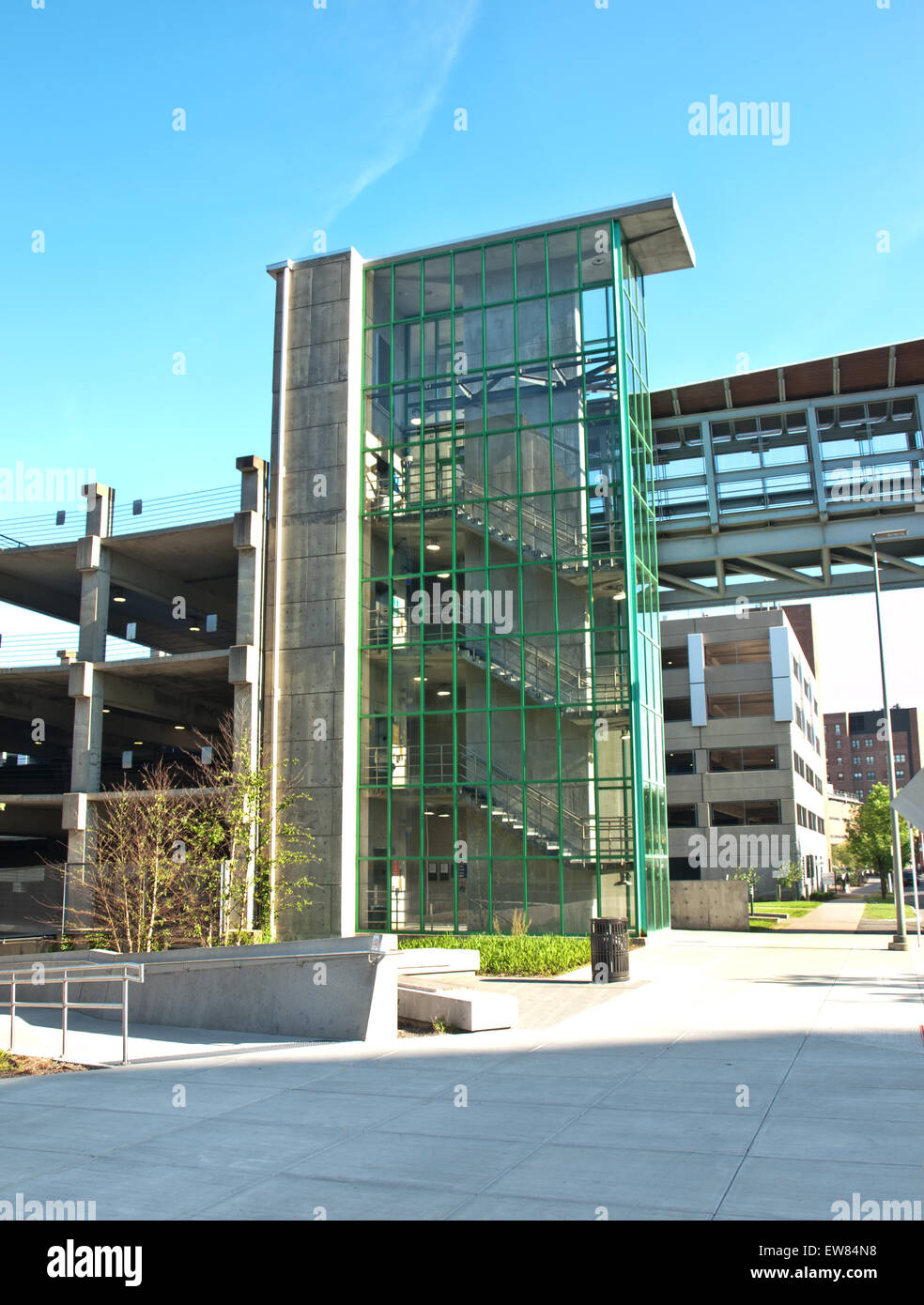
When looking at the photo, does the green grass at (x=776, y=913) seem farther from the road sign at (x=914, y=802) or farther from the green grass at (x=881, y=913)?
the road sign at (x=914, y=802)

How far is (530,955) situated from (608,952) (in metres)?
2.04

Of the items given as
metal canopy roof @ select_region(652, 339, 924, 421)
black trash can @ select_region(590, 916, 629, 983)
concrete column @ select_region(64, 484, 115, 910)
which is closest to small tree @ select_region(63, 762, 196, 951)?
concrete column @ select_region(64, 484, 115, 910)

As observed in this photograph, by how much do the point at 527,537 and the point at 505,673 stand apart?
3.92 meters

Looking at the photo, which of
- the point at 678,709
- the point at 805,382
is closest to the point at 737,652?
the point at 678,709

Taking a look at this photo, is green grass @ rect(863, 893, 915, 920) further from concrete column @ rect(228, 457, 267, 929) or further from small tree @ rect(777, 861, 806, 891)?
concrete column @ rect(228, 457, 267, 929)

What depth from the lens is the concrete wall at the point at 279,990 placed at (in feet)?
45.1

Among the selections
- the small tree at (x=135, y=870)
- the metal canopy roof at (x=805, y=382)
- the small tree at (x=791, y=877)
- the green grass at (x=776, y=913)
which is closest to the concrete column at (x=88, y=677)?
the small tree at (x=135, y=870)

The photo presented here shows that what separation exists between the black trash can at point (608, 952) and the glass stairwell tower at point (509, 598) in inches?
314

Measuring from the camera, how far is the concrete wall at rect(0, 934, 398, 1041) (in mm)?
13734

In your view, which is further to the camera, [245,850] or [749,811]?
[749,811]

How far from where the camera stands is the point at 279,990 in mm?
14773

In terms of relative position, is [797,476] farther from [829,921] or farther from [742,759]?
[742,759]
